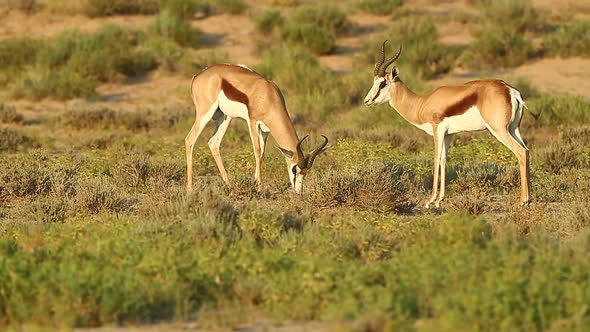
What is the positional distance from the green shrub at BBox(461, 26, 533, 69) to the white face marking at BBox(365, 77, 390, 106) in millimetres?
11283

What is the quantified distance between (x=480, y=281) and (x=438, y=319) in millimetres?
584

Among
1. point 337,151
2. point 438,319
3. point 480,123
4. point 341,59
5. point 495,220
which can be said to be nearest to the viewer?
point 438,319

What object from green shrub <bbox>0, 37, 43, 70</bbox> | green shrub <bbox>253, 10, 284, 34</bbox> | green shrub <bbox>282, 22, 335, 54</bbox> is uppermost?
green shrub <bbox>253, 10, 284, 34</bbox>

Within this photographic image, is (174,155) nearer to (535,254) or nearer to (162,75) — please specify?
(162,75)

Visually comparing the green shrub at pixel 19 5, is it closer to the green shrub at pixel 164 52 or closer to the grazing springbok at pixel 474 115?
the green shrub at pixel 164 52

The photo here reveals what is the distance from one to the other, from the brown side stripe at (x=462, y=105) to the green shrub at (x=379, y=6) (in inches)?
669

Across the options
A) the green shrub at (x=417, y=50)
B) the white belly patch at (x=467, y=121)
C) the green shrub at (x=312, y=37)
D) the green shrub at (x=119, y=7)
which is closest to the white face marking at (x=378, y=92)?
the white belly patch at (x=467, y=121)

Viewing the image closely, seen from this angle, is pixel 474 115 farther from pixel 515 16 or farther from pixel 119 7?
pixel 119 7

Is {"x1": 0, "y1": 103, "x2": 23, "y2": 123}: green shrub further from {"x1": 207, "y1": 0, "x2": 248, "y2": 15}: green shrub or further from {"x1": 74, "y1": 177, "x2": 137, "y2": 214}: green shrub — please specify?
{"x1": 207, "y1": 0, "x2": 248, "y2": 15}: green shrub

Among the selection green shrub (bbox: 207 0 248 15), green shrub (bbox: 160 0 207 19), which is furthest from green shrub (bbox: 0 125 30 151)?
green shrub (bbox: 207 0 248 15)

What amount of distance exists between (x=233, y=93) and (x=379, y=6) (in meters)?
16.5

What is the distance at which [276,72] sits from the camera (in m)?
21.8

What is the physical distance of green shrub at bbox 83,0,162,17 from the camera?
26.9 meters

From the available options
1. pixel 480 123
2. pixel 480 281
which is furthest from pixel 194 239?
pixel 480 123
